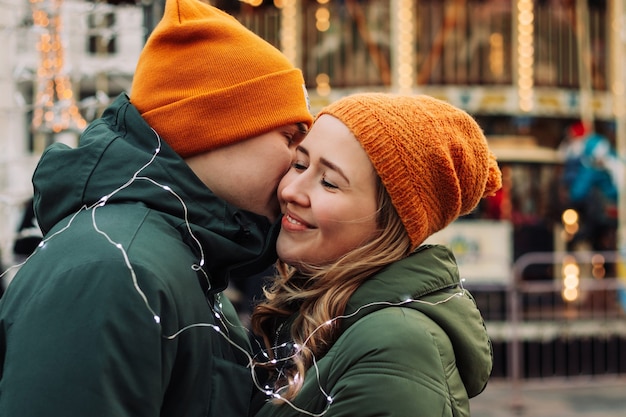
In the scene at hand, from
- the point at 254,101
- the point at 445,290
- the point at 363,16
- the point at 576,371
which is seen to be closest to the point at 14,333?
the point at 254,101

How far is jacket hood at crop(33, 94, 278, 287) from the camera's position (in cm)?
204

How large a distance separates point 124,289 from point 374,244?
2.75ft

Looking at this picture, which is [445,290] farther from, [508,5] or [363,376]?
[508,5]

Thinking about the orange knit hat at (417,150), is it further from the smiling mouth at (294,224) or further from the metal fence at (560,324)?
the metal fence at (560,324)

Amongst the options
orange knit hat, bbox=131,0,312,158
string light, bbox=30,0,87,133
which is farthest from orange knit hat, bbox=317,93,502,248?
string light, bbox=30,0,87,133

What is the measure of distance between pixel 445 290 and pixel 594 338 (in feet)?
27.2

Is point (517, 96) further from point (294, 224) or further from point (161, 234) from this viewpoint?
point (161, 234)

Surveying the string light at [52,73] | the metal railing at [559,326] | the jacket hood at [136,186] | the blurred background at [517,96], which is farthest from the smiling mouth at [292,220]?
the blurred background at [517,96]

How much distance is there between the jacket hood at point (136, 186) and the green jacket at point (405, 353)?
358 mm

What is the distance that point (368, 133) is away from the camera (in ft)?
7.53

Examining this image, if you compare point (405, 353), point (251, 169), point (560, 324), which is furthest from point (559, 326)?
point (405, 353)

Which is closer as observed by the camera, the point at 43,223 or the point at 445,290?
the point at 43,223

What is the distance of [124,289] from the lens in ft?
5.75

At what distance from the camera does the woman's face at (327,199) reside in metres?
2.33
